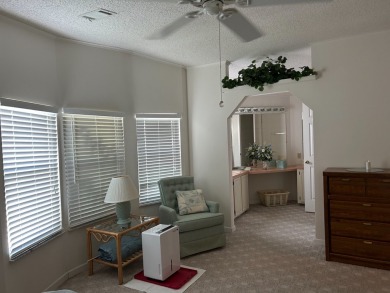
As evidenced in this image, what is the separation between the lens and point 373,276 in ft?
9.91

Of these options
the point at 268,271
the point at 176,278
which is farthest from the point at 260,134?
the point at 176,278

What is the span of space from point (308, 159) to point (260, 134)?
1229mm

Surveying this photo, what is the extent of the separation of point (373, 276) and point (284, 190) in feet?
11.4

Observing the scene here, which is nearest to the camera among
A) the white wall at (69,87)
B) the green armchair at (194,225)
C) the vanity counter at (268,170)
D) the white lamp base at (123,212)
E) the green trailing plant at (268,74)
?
the white wall at (69,87)

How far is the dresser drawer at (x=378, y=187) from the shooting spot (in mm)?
3088

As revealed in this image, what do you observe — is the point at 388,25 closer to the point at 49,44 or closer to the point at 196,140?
the point at 196,140

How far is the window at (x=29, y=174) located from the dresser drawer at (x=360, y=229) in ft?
10.3

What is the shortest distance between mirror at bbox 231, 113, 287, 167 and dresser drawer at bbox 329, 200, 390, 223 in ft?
10.2

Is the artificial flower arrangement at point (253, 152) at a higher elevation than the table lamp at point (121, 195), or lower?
higher

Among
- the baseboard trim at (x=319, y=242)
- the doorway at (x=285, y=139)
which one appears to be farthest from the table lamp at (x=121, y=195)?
the doorway at (x=285, y=139)

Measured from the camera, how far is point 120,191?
3338 millimetres

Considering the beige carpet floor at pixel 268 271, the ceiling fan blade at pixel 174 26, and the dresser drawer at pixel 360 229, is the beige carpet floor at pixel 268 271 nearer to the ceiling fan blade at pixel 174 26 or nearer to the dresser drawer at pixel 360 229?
the dresser drawer at pixel 360 229

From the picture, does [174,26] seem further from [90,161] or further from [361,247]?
[361,247]

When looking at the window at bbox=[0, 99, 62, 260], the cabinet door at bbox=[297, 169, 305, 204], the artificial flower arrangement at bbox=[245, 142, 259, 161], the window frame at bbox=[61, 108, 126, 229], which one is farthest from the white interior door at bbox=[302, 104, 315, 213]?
the window at bbox=[0, 99, 62, 260]
